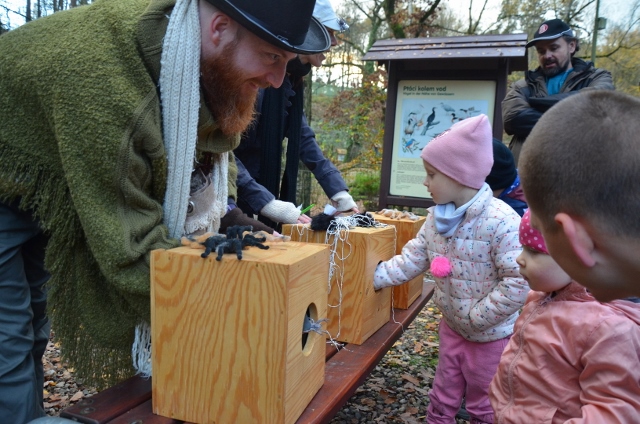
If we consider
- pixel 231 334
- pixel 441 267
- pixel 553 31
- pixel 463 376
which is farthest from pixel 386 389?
pixel 553 31

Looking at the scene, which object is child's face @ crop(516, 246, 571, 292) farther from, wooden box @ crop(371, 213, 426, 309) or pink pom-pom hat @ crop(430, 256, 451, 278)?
wooden box @ crop(371, 213, 426, 309)

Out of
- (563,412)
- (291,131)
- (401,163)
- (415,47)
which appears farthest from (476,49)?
(563,412)

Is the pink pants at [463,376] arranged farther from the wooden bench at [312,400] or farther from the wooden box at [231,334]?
the wooden box at [231,334]

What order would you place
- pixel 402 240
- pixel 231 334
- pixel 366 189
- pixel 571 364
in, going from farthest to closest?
pixel 366 189 < pixel 402 240 < pixel 571 364 < pixel 231 334

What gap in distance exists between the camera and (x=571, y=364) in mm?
1452

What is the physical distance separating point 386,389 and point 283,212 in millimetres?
1563

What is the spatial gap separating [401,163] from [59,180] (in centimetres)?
342

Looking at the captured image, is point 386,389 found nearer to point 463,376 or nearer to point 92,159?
point 463,376

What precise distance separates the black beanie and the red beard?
163cm

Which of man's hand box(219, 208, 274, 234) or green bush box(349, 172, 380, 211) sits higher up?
man's hand box(219, 208, 274, 234)

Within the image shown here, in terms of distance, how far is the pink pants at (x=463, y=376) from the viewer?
226cm

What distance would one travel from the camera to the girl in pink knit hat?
212 centimetres

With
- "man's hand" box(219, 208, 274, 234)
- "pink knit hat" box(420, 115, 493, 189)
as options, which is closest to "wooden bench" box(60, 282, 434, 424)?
"man's hand" box(219, 208, 274, 234)

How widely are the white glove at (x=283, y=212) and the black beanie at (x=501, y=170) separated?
1.14 meters
